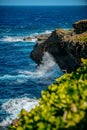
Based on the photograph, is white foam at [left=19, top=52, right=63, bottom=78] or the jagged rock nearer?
the jagged rock

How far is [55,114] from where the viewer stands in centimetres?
1000

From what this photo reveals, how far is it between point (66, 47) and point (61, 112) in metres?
34.5

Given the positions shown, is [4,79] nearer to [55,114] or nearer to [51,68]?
[51,68]

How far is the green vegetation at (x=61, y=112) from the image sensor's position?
8.95 metres

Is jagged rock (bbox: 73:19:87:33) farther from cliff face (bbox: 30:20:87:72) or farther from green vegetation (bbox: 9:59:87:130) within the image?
green vegetation (bbox: 9:59:87:130)

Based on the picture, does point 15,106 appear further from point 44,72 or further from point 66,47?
point 44,72

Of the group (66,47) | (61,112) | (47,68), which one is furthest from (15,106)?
(61,112)

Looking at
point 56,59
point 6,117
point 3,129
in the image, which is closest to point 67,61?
point 56,59

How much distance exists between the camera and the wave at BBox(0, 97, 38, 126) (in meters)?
35.2

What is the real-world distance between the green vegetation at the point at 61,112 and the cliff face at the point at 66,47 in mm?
26846

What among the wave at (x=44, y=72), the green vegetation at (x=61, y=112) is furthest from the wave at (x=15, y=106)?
the green vegetation at (x=61, y=112)

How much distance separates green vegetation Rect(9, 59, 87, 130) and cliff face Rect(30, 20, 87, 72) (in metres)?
26.8

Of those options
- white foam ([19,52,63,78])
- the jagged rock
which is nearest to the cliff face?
the jagged rock

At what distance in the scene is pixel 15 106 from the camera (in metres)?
38.6
